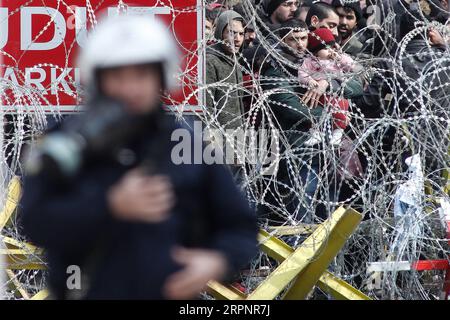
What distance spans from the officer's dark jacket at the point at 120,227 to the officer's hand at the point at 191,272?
0.02m

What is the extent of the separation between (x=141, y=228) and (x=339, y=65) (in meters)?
3.71

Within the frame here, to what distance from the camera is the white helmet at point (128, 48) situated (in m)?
2.44

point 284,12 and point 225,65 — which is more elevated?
point 284,12

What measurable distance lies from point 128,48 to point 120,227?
1.31ft

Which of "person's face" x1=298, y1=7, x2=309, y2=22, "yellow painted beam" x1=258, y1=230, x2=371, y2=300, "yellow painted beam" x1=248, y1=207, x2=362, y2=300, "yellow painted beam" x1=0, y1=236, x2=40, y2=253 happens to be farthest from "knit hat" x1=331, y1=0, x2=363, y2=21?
"yellow painted beam" x1=0, y1=236, x2=40, y2=253

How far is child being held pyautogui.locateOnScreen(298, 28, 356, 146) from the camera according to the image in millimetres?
5492

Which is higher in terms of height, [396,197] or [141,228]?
[141,228]

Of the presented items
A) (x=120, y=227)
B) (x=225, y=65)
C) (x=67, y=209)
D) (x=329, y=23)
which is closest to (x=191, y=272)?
(x=120, y=227)

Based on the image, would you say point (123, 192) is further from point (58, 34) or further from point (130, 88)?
point (58, 34)

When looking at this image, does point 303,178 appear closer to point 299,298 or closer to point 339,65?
point 339,65

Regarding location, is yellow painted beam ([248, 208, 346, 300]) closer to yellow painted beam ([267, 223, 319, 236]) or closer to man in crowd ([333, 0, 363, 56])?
yellow painted beam ([267, 223, 319, 236])

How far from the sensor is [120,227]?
8.05 feet
